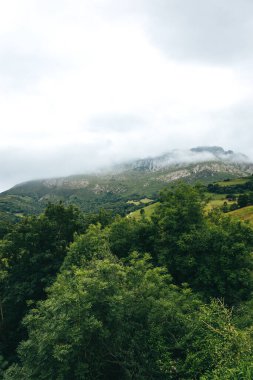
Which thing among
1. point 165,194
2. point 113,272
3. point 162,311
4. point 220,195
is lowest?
point 220,195

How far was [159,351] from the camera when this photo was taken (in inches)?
867

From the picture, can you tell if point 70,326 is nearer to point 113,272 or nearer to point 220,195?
point 113,272

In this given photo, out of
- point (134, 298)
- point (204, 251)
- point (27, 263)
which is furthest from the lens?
point (27, 263)

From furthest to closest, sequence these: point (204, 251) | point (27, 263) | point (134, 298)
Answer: point (27, 263) → point (204, 251) → point (134, 298)

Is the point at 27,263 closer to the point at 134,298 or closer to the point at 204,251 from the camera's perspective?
the point at 134,298

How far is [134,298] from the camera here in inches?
1000

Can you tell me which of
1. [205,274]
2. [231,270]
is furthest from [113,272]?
[231,270]

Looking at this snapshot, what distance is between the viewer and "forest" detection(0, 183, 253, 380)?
68.6 ft

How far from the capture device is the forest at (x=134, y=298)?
68.6 feet

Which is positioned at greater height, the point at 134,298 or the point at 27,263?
the point at 27,263

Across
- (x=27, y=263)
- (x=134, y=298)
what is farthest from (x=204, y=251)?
(x=27, y=263)

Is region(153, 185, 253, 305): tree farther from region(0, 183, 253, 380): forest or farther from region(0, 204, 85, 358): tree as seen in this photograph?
region(0, 204, 85, 358): tree

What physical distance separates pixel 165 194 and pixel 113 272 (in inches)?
765

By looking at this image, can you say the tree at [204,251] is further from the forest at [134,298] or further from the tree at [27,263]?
the tree at [27,263]
